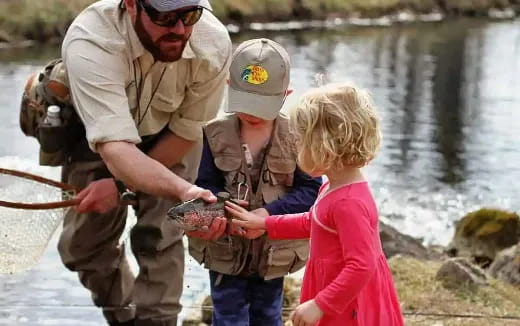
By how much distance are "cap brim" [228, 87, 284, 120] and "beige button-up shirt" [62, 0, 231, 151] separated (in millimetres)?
474

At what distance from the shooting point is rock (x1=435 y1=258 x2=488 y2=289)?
6043 mm

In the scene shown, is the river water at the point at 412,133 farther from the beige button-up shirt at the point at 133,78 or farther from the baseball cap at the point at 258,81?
the baseball cap at the point at 258,81

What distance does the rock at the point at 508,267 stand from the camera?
6898 mm

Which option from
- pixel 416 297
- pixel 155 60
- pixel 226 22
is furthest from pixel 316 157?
pixel 226 22

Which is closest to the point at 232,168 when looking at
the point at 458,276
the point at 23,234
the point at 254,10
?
the point at 23,234

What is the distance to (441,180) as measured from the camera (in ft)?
43.3

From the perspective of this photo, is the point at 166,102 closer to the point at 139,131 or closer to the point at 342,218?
the point at 139,131

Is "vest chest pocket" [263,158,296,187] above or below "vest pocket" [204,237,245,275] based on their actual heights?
above

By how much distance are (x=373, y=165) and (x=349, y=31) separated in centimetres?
2240

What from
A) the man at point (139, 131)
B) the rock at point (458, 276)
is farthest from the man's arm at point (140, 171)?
the rock at point (458, 276)

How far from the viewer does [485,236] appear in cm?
839

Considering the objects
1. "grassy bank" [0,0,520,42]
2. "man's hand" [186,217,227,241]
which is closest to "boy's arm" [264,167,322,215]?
"man's hand" [186,217,227,241]

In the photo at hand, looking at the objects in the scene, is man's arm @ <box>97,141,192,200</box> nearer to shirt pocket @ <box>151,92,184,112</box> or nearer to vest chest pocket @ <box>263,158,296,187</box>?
vest chest pocket @ <box>263,158,296,187</box>

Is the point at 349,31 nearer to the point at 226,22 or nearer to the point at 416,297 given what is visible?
the point at 226,22
